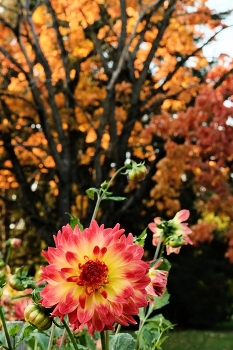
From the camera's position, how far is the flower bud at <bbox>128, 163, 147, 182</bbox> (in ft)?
3.48

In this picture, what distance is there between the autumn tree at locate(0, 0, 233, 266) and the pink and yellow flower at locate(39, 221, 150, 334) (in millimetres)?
5815

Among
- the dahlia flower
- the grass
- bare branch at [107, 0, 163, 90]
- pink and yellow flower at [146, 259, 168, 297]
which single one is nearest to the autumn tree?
bare branch at [107, 0, 163, 90]

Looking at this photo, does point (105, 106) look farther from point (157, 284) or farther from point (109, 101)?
point (157, 284)

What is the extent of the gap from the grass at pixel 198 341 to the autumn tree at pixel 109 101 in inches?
121

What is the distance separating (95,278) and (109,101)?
6075 millimetres

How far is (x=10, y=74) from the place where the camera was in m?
8.52

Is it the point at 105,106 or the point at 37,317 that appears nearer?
the point at 37,317

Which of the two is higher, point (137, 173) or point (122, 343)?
point (137, 173)

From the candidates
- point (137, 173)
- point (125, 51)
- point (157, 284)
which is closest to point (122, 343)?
point (157, 284)

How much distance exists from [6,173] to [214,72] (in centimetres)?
360

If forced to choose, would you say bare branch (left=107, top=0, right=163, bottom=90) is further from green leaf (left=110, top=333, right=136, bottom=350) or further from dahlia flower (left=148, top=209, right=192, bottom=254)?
green leaf (left=110, top=333, right=136, bottom=350)

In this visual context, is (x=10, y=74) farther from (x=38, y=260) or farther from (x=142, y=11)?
(x=38, y=260)

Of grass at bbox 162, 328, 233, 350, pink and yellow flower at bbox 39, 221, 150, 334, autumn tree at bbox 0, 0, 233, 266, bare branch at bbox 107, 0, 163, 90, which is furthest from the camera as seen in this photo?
grass at bbox 162, 328, 233, 350

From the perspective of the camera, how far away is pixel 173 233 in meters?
1.07
